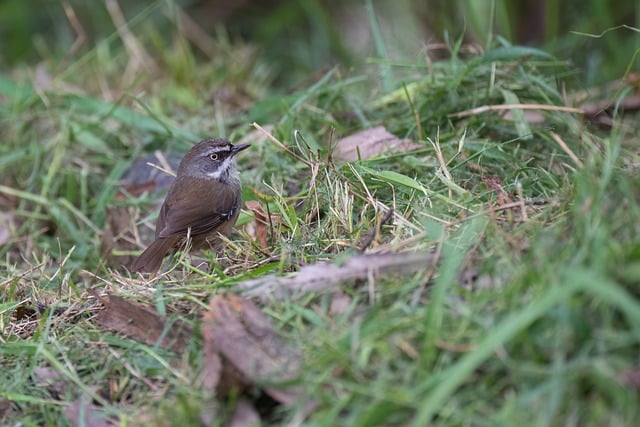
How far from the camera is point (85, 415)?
3.35 m

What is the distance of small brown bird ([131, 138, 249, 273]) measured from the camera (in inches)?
206

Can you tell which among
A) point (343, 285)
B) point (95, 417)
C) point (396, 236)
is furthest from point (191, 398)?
point (396, 236)

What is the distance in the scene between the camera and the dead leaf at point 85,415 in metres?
3.32

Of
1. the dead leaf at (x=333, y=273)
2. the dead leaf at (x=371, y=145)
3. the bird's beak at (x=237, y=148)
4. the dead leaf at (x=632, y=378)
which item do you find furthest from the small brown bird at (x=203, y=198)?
the dead leaf at (x=632, y=378)

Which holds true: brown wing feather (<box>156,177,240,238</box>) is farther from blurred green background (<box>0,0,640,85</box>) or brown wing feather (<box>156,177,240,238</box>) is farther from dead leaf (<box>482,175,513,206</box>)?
blurred green background (<box>0,0,640,85</box>)

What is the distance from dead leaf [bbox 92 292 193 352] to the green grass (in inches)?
1.9

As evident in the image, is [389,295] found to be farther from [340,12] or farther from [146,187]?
[340,12]

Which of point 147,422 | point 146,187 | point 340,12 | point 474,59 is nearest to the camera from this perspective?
point 147,422

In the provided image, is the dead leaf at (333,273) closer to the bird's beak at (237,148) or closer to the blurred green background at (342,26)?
the bird's beak at (237,148)

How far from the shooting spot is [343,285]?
3449 millimetres

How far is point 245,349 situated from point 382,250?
808mm

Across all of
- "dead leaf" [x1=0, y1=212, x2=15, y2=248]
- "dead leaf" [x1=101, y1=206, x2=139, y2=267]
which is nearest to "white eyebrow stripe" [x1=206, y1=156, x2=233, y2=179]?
"dead leaf" [x1=101, y1=206, x2=139, y2=267]

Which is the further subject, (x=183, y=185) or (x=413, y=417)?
(x=183, y=185)

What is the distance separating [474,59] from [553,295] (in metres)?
2.84
